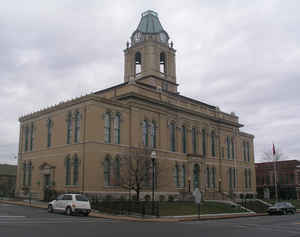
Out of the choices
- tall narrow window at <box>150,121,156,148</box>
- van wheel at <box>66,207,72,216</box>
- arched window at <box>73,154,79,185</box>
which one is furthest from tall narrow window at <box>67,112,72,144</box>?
van wheel at <box>66,207,72,216</box>

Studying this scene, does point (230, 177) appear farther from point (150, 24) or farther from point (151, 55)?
point (150, 24)

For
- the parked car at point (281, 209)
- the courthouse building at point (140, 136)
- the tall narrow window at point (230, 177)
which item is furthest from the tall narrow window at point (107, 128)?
the tall narrow window at point (230, 177)

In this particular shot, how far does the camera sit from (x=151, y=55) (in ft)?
190

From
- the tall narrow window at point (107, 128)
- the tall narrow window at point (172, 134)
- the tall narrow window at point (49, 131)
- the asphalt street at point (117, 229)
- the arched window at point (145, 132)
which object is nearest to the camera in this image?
the asphalt street at point (117, 229)

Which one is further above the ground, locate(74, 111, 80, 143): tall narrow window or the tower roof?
the tower roof

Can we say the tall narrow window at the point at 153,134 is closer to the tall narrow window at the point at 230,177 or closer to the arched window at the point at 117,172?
the arched window at the point at 117,172

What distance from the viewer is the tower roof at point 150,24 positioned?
60375 mm

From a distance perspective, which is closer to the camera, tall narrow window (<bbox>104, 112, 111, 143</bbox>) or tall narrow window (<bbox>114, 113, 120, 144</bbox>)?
tall narrow window (<bbox>104, 112, 111, 143</bbox>)

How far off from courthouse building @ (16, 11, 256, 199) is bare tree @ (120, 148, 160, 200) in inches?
61.2

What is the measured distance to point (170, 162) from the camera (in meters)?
49.8

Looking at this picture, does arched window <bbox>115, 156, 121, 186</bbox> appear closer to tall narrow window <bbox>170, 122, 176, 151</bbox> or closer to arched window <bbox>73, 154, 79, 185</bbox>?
arched window <bbox>73, 154, 79, 185</bbox>

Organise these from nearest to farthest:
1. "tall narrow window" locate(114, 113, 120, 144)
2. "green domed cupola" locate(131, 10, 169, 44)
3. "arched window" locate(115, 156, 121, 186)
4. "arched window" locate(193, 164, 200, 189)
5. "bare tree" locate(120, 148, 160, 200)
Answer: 1. "bare tree" locate(120, 148, 160, 200)
2. "arched window" locate(115, 156, 121, 186)
3. "tall narrow window" locate(114, 113, 120, 144)
4. "arched window" locate(193, 164, 200, 189)
5. "green domed cupola" locate(131, 10, 169, 44)

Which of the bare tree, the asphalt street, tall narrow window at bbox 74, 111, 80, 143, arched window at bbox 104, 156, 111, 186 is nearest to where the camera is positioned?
the asphalt street

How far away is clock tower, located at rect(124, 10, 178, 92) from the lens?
5778cm
